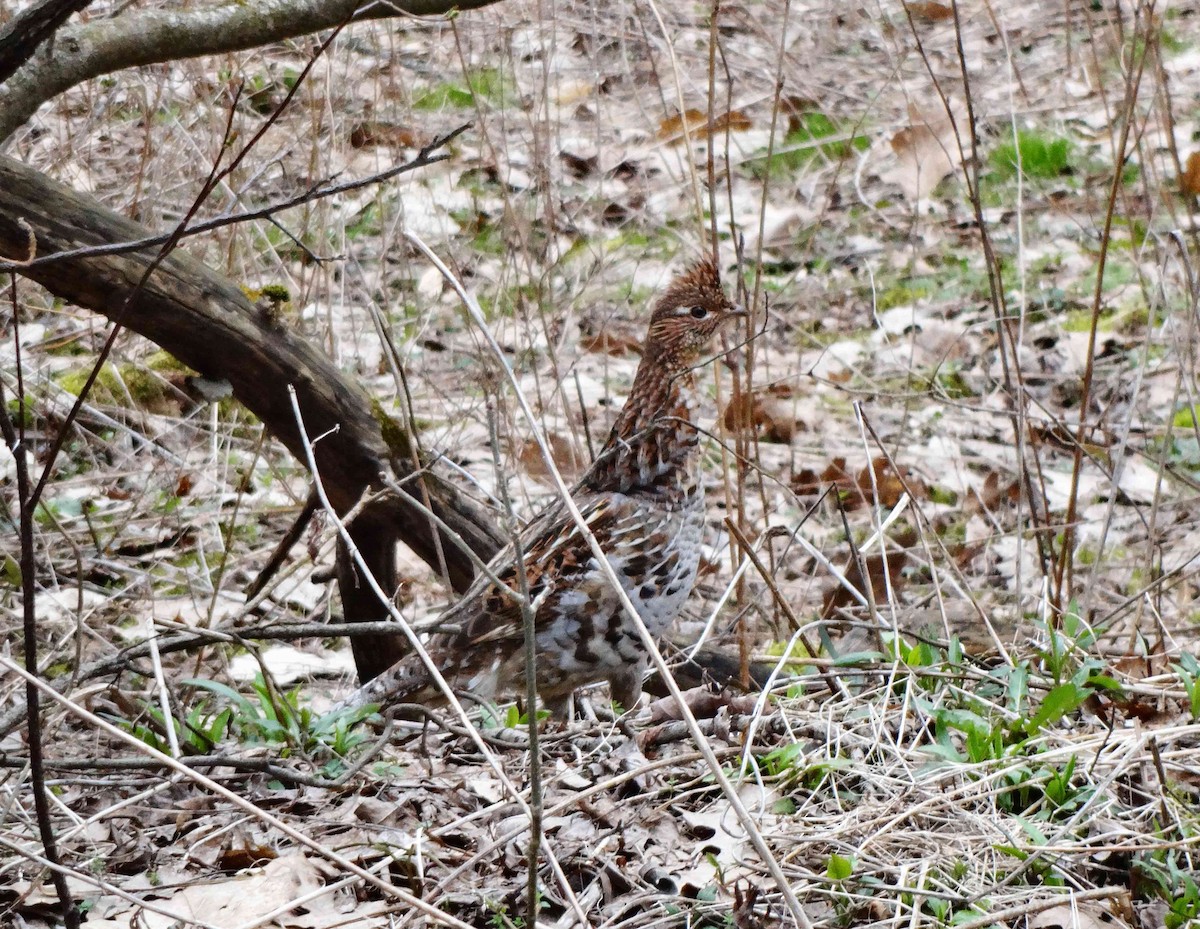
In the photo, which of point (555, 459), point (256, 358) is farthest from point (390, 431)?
point (555, 459)

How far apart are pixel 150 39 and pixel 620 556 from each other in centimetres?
188

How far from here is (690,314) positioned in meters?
4.32

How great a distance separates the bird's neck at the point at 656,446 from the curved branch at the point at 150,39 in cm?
135

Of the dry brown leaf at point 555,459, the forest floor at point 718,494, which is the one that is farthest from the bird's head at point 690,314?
the dry brown leaf at point 555,459

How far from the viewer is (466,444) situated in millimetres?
6285

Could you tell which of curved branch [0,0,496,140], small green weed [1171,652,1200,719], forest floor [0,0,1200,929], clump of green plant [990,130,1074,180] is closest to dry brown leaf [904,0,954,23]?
forest floor [0,0,1200,929]

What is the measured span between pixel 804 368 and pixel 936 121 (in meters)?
1.48

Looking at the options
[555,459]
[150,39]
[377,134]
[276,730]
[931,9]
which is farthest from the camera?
[931,9]

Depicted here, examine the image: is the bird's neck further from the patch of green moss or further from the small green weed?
the small green weed

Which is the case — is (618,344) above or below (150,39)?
below

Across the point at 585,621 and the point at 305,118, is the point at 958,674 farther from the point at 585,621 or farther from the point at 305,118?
the point at 305,118

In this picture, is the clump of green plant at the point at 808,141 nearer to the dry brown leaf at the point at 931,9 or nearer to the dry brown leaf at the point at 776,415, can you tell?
the dry brown leaf at the point at 931,9

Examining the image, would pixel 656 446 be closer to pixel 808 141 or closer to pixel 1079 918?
pixel 1079 918

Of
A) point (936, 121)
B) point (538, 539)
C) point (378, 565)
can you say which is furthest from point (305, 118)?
point (936, 121)
